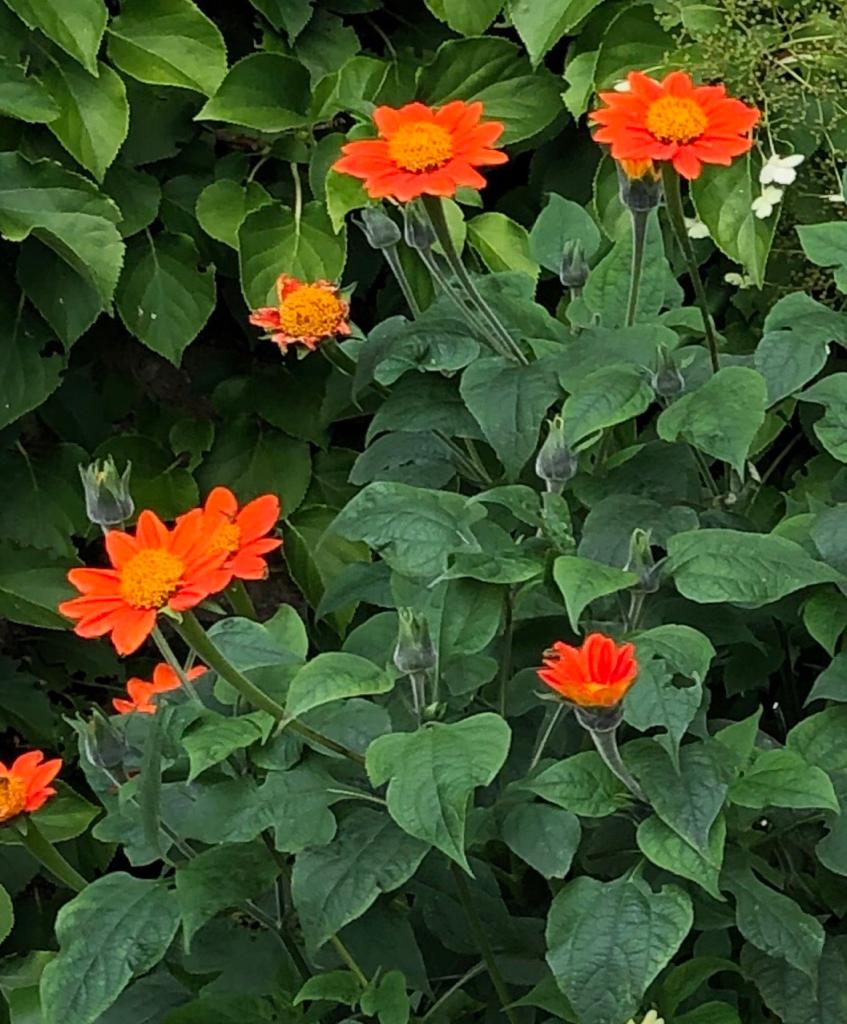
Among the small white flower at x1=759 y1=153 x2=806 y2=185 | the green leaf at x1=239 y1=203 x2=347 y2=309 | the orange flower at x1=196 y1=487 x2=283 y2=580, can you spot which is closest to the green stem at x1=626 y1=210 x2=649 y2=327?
the orange flower at x1=196 y1=487 x2=283 y2=580

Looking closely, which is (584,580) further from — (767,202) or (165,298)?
(165,298)

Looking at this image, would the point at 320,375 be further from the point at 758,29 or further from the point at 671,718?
the point at 671,718

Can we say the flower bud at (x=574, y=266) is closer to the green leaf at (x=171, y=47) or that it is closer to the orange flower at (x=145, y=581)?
the orange flower at (x=145, y=581)

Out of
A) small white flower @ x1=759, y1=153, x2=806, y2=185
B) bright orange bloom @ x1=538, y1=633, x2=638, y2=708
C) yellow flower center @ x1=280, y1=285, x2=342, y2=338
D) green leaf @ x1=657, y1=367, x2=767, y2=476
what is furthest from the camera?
small white flower @ x1=759, y1=153, x2=806, y2=185

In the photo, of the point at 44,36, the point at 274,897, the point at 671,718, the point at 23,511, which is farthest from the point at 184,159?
the point at 671,718

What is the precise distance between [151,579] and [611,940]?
0.23 meters

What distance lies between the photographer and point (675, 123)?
68cm

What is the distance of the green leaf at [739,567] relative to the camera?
1.96ft

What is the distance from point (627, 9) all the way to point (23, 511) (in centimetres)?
67

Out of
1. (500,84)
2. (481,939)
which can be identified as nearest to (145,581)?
(481,939)

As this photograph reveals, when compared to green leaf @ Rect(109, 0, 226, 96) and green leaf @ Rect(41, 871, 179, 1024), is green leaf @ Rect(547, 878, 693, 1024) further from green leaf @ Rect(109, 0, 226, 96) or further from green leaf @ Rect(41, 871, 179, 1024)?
green leaf @ Rect(109, 0, 226, 96)

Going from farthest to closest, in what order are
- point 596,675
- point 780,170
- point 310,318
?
point 780,170 < point 310,318 < point 596,675

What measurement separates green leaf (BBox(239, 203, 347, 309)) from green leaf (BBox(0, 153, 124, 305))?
11cm

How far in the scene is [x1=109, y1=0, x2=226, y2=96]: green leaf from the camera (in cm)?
118
